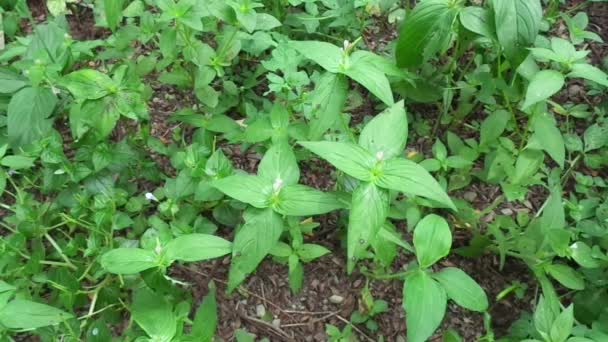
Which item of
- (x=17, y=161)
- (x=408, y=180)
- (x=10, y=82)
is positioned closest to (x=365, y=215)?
(x=408, y=180)

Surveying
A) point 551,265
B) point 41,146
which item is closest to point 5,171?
point 41,146

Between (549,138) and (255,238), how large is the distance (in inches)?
48.9

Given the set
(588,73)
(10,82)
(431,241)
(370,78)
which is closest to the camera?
(431,241)

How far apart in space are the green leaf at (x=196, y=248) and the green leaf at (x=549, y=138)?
1288mm

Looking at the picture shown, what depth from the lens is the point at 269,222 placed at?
163 centimetres

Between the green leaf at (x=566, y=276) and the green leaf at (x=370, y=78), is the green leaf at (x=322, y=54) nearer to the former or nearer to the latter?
the green leaf at (x=370, y=78)

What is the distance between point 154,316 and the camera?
1.58 m

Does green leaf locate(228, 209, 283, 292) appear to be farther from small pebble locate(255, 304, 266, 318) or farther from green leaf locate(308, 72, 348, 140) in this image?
small pebble locate(255, 304, 266, 318)

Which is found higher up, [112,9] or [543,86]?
[112,9]

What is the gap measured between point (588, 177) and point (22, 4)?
2725mm

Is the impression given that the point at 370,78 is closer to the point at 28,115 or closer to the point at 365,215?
the point at 365,215

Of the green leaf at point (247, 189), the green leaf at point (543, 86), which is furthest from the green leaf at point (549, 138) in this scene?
the green leaf at point (247, 189)

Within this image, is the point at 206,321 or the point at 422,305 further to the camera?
the point at 206,321

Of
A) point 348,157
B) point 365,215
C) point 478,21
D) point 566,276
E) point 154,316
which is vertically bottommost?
point 566,276
